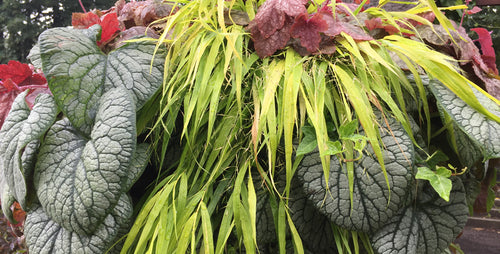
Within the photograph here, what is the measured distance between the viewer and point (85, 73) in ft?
2.66

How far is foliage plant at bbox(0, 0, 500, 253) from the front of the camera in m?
0.73

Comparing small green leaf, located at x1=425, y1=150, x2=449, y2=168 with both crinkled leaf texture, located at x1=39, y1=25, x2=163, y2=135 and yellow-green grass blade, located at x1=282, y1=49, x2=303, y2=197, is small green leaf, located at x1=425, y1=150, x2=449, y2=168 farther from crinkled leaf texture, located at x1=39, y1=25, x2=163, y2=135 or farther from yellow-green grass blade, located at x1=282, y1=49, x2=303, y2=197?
crinkled leaf texture, located at x1=39, y1=25, x2=163, y2=135

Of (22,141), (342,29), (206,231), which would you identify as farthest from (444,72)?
(22,141)

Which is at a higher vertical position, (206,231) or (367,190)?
(367,190)

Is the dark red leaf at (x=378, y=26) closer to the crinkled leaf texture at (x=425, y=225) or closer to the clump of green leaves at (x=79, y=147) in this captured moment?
the crinkled leaf texture at (x=425, y=225)

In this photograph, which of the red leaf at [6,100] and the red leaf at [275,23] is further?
the red leaf at [6,100]

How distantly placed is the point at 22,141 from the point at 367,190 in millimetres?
656

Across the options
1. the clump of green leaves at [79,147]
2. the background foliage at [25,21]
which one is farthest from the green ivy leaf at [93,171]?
the background foliage at [25,21]

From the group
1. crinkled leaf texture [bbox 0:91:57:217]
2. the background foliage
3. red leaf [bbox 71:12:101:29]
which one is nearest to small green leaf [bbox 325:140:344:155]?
crinkled leaf texture [bbox 0:91:57:217]

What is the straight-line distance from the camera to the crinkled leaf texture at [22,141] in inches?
30.1

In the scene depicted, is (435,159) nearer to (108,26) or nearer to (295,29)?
(295,29)

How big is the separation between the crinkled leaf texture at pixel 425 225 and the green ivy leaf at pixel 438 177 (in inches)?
3.3

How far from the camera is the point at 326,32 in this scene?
0.83 metres

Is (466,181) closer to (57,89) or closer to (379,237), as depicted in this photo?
(379,237)
